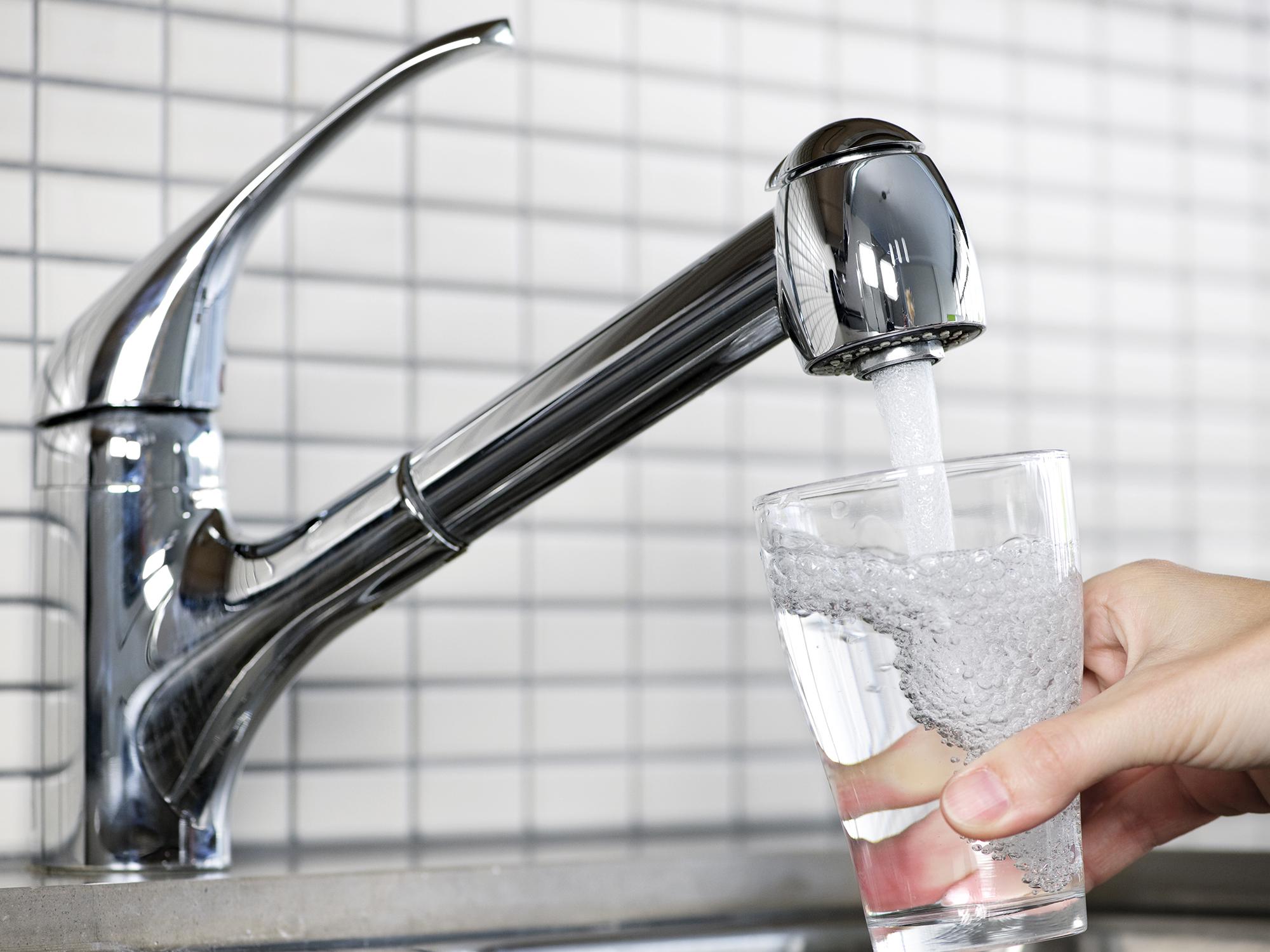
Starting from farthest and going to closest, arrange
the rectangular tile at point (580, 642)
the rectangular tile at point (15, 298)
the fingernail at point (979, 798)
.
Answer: the rectangular tile at point (580, 642) < the rectangular tile at point (15, 298) < the fingernail at point (979, 798)

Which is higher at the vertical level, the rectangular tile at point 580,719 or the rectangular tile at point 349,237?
the rectangular tile at point 349,237

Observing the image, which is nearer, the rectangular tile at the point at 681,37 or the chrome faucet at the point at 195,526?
the chrome faucet at the point at 195,526

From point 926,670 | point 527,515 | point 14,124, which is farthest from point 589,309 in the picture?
point 926,670

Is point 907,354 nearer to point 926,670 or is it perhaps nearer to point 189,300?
point 926,670

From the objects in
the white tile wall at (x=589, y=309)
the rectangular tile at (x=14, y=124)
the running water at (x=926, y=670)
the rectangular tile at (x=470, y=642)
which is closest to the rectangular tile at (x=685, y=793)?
the white tile wall at (x=589, y=309)

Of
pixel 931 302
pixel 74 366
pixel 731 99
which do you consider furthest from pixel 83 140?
pixel 931 302

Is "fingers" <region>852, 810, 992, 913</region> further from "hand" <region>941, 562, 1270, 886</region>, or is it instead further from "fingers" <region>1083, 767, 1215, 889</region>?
"fingers" <region>1083, 767, 1215, 889</region>

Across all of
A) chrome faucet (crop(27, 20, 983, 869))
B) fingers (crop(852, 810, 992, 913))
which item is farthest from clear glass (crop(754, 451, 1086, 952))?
chrome faucet (crop(27, 20, 983, 869))

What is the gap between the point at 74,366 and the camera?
1.92ft

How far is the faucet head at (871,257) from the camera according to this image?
0.41 metres

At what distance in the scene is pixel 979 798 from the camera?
382mm

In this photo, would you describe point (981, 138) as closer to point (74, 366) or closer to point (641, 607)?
point (641, 607)

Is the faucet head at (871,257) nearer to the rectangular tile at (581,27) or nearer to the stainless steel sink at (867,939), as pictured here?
the stainless steel sink at (867,939)

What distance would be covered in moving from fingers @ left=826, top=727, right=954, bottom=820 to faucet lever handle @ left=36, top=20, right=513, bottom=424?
36cm
